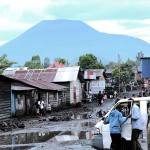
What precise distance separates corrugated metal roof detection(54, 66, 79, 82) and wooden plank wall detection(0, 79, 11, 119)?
20.4m

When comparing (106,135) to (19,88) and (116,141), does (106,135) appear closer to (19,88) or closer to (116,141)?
(116,141)

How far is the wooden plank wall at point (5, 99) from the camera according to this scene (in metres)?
35.8

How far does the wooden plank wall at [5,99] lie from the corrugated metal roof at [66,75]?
20.4m

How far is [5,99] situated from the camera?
3688 cm

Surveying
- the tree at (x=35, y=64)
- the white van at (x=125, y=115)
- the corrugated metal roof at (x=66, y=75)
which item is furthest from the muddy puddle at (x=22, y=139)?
the tree at (x=35, y=64)

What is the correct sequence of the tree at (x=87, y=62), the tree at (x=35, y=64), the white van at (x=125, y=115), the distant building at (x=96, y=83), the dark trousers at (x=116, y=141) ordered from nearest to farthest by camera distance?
the dark trousers at (x=116, y=141)
the white van at (x=125, y=115)
the distant building at (x=96, y=83)
the tree at (x=87, y=62)
the tree at (x=35, y=64)

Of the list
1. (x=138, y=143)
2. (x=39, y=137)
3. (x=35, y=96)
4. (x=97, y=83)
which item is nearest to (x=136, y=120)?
(x=138, y=143)

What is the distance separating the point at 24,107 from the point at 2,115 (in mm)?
7599

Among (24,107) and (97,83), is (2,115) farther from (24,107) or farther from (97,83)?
(97,83)

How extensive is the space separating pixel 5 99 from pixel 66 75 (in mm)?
22824

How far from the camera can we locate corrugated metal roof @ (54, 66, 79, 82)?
5869 cm

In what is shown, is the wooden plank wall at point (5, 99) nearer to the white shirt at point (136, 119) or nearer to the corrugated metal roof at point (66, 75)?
the corrugated metal roof at point (66, 75)

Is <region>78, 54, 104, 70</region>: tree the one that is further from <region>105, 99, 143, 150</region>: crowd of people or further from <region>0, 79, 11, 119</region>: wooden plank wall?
<region>105, 99, 143, 150</region>: crowd of people

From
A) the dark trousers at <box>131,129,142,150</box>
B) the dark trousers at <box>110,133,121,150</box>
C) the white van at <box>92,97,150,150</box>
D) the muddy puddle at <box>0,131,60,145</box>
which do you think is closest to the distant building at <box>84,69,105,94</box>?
the muddy puddle at <box>0,131,60,145</box>
